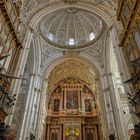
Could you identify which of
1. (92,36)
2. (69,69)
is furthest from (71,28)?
(69,69)

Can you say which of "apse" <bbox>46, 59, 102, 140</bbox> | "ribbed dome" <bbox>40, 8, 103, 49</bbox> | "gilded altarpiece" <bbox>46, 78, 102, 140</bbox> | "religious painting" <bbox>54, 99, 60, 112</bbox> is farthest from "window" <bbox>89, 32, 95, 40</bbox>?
"religious painting" <bbox>54, 99, 60, 112</bbox>

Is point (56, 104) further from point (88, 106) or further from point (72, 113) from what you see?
point (88, 106)

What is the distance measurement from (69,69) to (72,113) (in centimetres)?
670

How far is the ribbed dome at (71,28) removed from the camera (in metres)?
20.2

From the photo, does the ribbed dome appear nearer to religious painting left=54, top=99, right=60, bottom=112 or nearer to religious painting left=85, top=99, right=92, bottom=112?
religious painting left=54, top=99, right=60, bottom=112

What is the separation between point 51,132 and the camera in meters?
22.3

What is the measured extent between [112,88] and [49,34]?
36.4 ft

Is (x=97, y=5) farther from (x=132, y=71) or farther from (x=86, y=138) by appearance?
(x=86, y=138)

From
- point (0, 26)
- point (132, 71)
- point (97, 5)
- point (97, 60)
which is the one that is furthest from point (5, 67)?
point (97, 60)

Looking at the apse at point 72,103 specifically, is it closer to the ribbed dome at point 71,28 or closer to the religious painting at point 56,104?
the religious painting at point 56,104

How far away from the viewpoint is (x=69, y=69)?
24.2 m

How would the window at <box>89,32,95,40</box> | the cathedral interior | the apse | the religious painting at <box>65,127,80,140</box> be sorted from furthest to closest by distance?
1. the apse
2. the religious painting at <box>65,127,80,140</box>
3. the window at <box>89,32,95,40</box>
4. the cathedral interior

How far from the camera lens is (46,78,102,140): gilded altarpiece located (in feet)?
71.9

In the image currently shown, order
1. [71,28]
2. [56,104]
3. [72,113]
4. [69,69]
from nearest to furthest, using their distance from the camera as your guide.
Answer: [71,28], [72,113], [69,69], [56,104]
